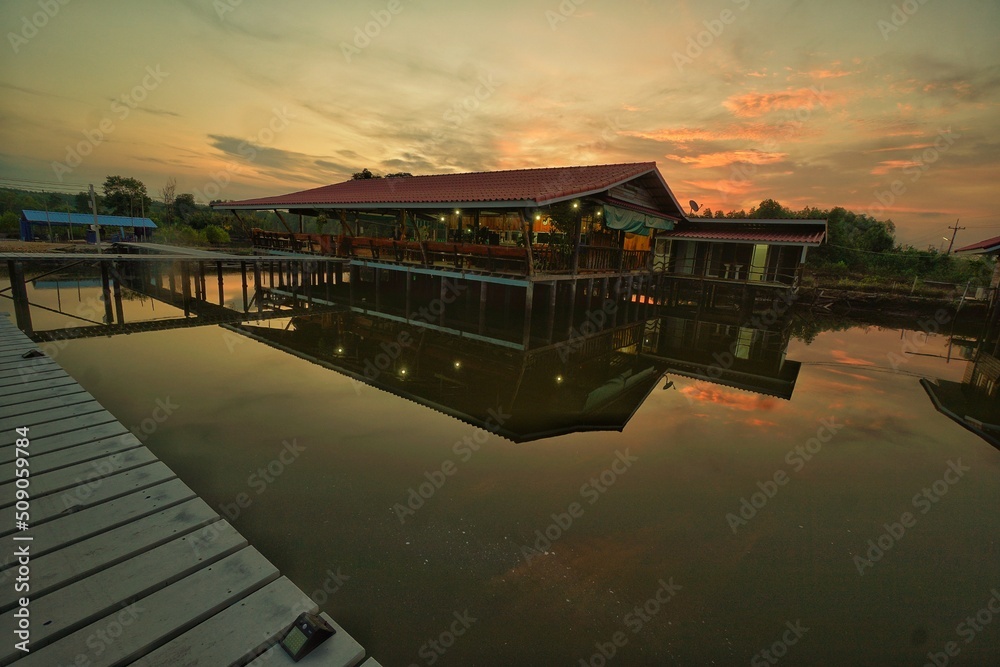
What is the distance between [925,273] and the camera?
30062 millimetres

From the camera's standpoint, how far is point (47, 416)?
404cm

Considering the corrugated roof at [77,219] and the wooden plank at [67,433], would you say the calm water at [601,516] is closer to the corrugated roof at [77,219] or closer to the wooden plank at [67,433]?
the wooden plank at [67,433]

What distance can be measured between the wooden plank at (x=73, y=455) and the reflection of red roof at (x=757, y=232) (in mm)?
22492

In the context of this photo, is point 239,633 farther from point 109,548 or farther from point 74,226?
point 74,226

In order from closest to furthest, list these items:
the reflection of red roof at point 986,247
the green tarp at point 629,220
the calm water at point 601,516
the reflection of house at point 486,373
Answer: the calm water at point 601,516
the reflection of house at point 486,373
the green tarp at point 629,220
the reflection of red roof at point 986,247

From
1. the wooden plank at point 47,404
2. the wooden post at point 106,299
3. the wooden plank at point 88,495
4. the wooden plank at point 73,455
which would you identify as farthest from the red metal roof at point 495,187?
the wooden plank at point 88,495

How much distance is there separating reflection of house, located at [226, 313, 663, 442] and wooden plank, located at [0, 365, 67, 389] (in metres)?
4.42

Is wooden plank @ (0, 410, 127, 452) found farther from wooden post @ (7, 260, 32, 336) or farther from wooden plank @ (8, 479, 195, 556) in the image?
wooden post @ (7, 260, 32, 336)

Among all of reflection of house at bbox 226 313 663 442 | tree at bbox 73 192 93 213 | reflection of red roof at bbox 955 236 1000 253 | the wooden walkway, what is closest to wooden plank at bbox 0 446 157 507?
the wooden walkway

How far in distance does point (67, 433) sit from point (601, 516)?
206 inches

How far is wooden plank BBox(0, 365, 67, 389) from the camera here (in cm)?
474

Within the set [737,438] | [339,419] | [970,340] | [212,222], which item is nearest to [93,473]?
[339,419]

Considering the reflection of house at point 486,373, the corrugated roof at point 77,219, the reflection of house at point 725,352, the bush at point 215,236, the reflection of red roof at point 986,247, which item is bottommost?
the reflection of house at point 486,373

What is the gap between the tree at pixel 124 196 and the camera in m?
49.6
